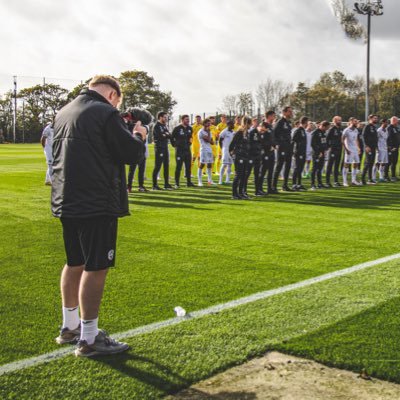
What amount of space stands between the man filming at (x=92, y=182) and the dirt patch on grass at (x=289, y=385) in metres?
0.87

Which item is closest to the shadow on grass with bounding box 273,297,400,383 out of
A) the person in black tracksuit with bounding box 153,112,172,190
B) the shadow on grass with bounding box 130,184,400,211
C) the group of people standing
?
the shadow on grass with bounding box 130,184,400,211

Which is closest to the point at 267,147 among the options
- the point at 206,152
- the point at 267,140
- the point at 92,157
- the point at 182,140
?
the point at 267,140

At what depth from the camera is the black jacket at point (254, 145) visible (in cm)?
1380

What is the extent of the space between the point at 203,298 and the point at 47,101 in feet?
256

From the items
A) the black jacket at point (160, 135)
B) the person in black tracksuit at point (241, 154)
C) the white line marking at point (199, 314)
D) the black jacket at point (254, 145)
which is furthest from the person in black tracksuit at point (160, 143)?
the white line marking at point (199, 314)

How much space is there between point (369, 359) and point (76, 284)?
86.7 inches

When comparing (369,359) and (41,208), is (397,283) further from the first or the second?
(41,208)

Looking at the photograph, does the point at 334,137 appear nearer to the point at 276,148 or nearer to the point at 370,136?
the point at 370,136

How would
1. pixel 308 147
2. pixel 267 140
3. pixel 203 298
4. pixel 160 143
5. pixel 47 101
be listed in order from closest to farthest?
pixel 203 298
pixel 267 140
pixel 160 143
pixel 308 147
pixel 47 101

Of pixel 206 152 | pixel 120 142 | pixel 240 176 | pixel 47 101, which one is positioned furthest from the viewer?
pixel 47 101

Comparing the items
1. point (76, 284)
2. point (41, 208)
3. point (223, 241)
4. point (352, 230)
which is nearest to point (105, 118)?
point (76, 284)

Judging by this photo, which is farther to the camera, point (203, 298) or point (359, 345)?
point (203, 298)

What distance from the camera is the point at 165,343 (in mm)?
4164

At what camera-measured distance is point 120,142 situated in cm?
381
